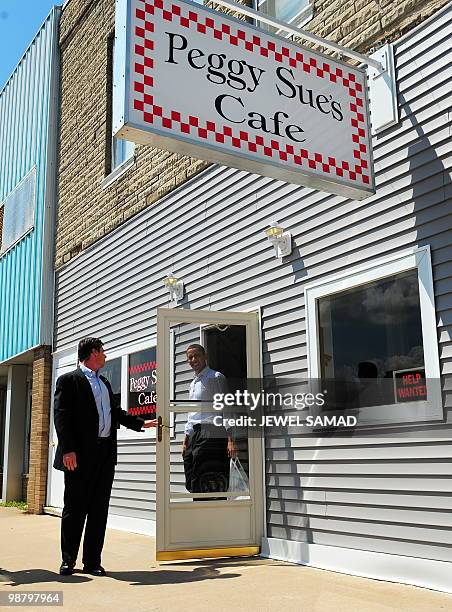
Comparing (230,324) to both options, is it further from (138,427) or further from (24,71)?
(24,71)

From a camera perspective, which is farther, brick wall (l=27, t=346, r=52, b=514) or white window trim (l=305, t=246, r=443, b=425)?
brick wall (l=27, t=346, r=52, b=514)

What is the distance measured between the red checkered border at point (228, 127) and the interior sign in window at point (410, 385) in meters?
1.32

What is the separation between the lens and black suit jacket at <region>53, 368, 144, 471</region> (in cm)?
487

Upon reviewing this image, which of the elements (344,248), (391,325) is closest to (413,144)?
(344,248)

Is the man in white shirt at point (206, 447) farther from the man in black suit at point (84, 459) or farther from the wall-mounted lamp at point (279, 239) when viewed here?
the wall-mounted lamp at point (279, 239)

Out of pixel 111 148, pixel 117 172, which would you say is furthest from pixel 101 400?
pixel 111 148

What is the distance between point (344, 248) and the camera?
525cm

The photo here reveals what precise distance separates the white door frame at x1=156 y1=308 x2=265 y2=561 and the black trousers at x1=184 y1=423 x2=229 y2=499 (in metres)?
0.12

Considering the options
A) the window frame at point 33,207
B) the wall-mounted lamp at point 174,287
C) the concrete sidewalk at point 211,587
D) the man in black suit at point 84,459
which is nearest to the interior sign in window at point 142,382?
the wall-mounted lamp at point 174,287

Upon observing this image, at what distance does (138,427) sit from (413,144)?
9.58ft

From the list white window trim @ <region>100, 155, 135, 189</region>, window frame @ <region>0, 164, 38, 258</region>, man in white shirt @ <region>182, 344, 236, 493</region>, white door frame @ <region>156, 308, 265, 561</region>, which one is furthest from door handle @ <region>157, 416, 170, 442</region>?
window frame @ <region>0, 164, 38, 258</region>

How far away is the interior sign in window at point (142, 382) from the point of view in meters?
7.82

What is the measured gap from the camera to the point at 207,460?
19.5ft

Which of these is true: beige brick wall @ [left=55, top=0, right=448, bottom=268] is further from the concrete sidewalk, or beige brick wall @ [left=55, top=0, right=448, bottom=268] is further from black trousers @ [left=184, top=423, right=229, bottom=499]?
the concrete sidewalk
